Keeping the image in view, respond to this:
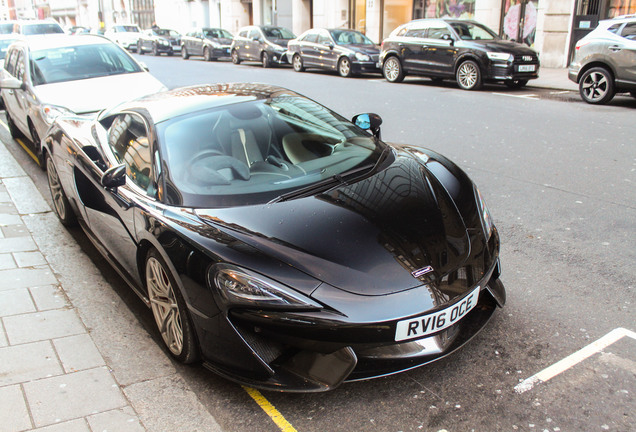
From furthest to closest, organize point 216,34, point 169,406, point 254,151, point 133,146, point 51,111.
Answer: point 216,34
point 51,111
point 133,146
point 254,151
point 169,406

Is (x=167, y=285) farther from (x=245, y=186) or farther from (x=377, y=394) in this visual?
(x=377, y=394)

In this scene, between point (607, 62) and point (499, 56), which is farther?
point (499, 56)

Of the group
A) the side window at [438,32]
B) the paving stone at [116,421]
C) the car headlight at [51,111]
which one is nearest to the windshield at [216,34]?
the side window at [438,32]

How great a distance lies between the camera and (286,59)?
856 inches

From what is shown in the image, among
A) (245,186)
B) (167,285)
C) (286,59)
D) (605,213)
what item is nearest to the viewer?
(167,285)

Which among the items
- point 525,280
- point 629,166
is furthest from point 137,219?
point 629,166

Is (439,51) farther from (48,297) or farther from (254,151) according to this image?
(48,297)

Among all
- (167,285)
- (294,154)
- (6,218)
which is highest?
(294,154)

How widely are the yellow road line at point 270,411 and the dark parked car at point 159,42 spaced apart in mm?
31438

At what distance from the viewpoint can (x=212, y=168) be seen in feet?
11.2

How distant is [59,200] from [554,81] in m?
13.3

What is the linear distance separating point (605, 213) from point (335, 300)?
3540mm

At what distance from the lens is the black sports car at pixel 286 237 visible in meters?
2.58

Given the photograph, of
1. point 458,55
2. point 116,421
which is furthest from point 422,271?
point 458,55
